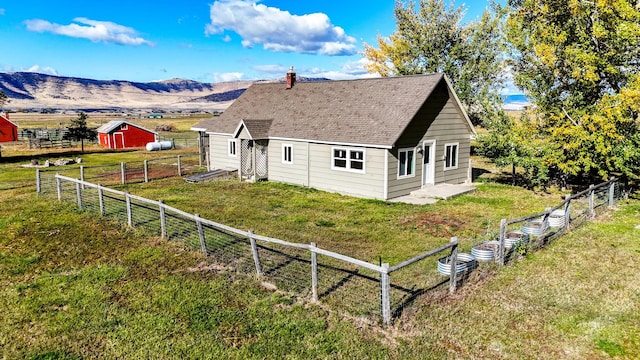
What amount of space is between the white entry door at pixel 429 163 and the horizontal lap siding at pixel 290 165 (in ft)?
19.8

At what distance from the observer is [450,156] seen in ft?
74.5

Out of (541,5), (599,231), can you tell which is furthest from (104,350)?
(541,5)

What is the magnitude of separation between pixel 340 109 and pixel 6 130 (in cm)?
4630

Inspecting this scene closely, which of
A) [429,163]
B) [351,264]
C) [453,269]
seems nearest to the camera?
[453,269]

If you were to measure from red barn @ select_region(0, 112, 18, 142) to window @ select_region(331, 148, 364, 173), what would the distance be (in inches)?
1848

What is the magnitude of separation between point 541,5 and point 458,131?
704 centimetres

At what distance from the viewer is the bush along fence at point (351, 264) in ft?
27.6

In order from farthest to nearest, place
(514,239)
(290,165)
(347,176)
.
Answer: (290,165), (347,176), (514,239)

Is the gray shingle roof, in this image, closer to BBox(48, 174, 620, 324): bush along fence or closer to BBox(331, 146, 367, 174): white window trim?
BBox(331, 146, 367, 174): white window trim

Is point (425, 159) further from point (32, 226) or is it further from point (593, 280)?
point (32, 226)

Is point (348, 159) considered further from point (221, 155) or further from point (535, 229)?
point (221, 155)

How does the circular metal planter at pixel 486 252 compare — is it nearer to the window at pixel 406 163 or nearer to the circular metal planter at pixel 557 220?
the circular metal planter at pixel 557 220

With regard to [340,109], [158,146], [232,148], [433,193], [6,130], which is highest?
[340,109]

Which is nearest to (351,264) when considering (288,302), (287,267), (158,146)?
(287,267)
